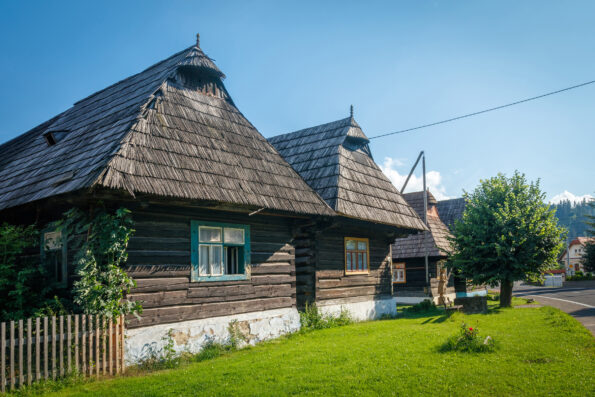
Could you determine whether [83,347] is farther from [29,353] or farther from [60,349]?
[29,353]

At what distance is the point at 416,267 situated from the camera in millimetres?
22797

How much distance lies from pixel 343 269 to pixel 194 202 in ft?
21.7

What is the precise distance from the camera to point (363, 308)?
14.8 m

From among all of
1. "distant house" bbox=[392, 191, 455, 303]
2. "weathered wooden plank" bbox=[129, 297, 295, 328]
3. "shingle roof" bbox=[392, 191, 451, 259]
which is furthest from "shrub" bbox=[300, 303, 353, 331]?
"distant house" bbox=[392, 191, 455, 303]

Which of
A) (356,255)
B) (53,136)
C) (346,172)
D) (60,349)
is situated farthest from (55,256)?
(356,255)

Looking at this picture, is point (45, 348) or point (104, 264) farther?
point (104, 264)

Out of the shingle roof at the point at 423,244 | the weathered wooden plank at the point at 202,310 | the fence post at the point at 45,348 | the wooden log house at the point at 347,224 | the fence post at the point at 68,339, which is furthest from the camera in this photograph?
the shingle roof at the point at 423,244

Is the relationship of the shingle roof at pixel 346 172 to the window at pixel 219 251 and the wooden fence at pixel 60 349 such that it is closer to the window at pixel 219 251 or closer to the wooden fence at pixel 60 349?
the window at pixel 219 251

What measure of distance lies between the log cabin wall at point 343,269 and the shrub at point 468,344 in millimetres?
4980

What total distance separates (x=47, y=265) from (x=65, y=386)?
11.3 feet

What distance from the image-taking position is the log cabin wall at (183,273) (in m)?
8.41

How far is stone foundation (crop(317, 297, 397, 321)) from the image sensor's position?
13.3 meters

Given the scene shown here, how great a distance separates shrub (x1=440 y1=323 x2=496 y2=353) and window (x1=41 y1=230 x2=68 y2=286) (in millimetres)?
7328

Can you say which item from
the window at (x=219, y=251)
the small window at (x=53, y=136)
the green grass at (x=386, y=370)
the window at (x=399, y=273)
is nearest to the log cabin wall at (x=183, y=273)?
the window at (x=219, y=251)
